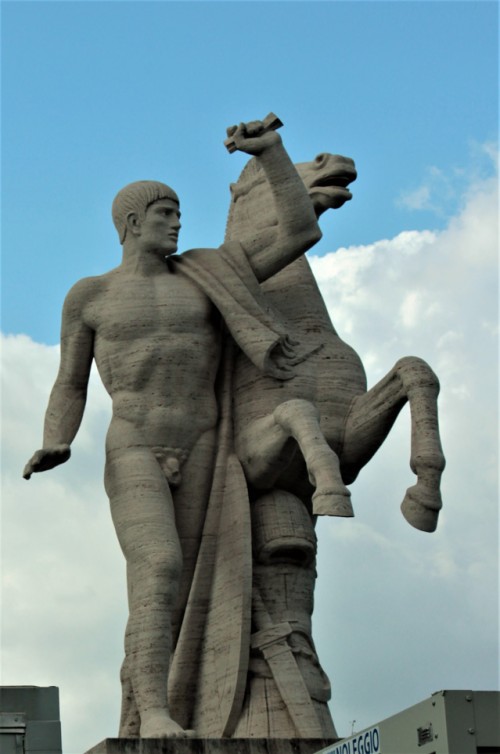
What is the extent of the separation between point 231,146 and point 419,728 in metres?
5.96

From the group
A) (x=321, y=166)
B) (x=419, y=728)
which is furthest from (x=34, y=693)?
(x=419, y=728)

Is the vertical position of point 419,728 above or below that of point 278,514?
below

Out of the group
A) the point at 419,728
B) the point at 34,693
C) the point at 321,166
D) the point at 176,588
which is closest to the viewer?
the point at 419,728

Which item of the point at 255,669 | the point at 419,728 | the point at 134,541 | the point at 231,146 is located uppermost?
the point at 231,146

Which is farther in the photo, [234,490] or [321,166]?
[321,166]

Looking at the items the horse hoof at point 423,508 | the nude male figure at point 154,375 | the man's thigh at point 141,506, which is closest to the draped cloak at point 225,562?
the nude male figure at point 154,375

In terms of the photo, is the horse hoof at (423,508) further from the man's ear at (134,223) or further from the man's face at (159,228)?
the man's ear at (134,223)

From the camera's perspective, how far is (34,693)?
56.6 feet

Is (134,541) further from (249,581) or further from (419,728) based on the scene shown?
(419,728)

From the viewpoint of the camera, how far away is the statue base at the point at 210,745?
1287 cm

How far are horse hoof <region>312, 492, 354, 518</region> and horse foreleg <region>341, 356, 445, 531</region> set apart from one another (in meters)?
0.63

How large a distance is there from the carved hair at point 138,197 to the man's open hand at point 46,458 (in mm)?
1716

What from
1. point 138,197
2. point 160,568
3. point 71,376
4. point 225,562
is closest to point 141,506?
point 160,568

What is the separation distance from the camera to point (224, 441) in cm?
1448
